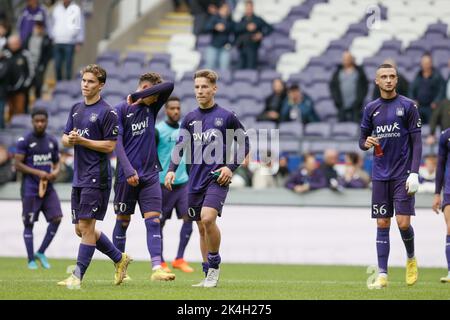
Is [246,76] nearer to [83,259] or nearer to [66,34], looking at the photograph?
[66,34]

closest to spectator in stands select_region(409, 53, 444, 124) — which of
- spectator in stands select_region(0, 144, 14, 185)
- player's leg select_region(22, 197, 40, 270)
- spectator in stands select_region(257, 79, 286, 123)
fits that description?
spectator in stands select_region(257, 79, 286, 123)

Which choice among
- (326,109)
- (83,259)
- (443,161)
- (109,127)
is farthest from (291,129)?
(83,259)

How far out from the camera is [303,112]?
2205 cm

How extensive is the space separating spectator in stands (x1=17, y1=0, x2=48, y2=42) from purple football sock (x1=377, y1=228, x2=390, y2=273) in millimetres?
14012

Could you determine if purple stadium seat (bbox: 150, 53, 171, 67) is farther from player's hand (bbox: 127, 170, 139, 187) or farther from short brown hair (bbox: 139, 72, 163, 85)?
player's hand (bbox: 127, 170, 139, 187)

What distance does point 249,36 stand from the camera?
80.8 feet

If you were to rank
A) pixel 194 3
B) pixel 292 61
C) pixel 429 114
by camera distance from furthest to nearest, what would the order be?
pixel 194 3, pixel 292 61, pixel 429 114

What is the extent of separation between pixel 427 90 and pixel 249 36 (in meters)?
4.82

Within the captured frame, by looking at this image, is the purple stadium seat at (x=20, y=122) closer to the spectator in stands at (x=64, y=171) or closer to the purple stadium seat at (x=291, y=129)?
the spectator in stands at (x=64, y=171)

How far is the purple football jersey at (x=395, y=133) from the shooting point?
1201 centimetres

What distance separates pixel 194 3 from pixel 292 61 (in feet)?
11.0

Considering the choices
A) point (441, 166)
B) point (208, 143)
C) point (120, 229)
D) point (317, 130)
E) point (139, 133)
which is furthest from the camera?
point (317, 130)
